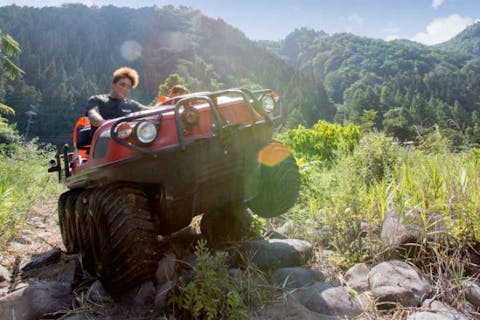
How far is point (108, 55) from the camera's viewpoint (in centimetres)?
12612

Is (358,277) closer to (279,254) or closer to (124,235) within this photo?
(279,254)

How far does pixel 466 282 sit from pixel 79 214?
9.60 feet

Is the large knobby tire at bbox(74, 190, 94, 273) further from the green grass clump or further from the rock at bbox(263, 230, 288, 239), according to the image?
the rock at bbox(263, 230, 288, 239)

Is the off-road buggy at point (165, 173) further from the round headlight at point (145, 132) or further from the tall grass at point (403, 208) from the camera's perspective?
the tall grass at point (403, 208)

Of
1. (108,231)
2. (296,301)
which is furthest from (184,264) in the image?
(296,301)

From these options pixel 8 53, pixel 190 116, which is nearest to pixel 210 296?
pixel 190 116

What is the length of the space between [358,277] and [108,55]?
442ft

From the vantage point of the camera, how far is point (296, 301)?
2.76m

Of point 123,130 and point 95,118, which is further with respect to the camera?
point 95,118

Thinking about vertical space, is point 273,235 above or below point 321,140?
below

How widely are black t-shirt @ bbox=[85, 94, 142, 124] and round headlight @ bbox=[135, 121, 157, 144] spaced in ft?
6.21

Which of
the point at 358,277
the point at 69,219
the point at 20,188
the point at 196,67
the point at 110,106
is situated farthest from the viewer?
the point at 196,67

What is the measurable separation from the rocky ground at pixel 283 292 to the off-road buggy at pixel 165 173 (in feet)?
0.64

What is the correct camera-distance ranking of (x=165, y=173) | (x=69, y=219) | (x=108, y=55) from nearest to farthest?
(x=165, y=173), (x=69, y=219), (x=108, y=55)
